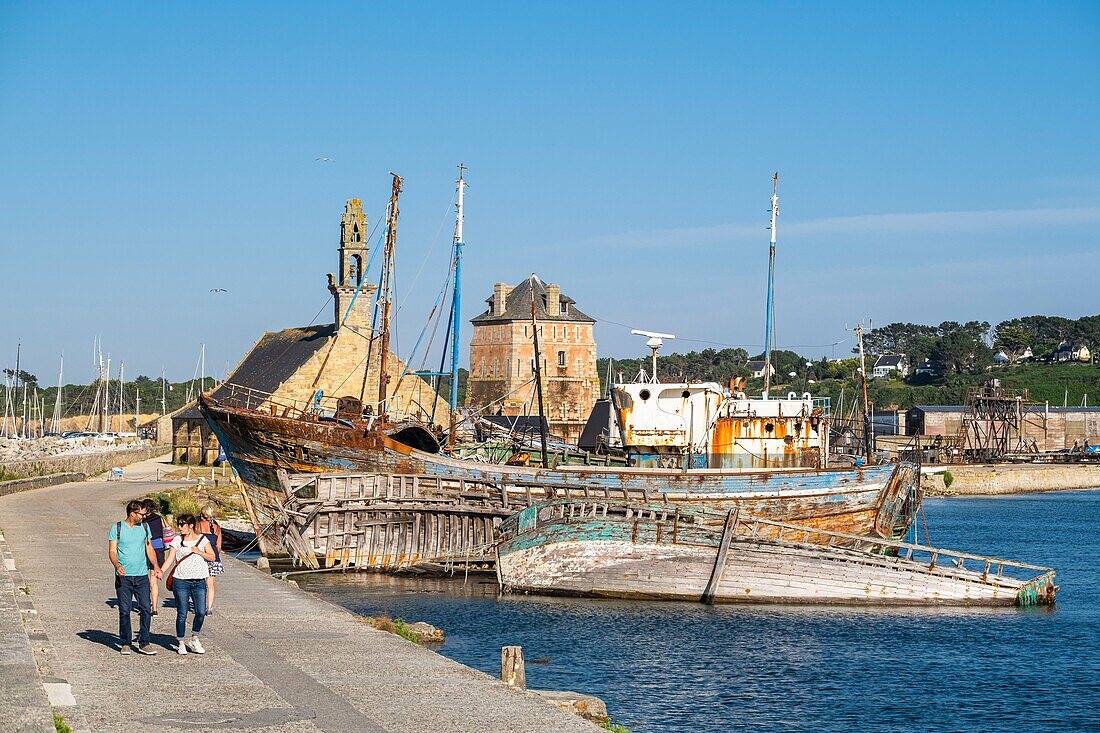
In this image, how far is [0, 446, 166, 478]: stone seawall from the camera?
6137 cm

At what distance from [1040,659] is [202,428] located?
5783cm

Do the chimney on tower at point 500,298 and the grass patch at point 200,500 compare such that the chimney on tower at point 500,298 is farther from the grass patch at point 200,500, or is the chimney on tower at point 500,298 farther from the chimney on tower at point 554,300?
the grass patch at point 200,500

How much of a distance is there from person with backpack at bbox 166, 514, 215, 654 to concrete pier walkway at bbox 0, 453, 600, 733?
39cm

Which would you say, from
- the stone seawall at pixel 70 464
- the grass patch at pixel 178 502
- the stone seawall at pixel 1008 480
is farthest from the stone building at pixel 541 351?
the grass patch at pixel 178 502

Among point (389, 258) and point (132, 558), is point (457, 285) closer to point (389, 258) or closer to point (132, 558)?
point (389, 258)

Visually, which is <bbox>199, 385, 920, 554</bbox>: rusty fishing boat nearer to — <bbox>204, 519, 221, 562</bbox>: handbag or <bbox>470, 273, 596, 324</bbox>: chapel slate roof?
<bbox>204, 519, 221, 562</bbox>: handbag

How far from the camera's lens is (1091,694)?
23.7 metres

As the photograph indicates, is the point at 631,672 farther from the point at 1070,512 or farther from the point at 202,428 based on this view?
the point at 1070,512

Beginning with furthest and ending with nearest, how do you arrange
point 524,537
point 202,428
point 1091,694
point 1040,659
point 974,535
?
point 202,428, point 974,535, point 524,537, point 1040,659, point 1091,694

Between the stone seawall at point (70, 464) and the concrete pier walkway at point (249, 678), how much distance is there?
4111 cm

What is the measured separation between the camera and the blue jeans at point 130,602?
16.1 m

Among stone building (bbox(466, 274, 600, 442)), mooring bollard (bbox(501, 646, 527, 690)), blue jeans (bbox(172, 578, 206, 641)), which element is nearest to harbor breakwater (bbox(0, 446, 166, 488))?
stone building (bbox(466, 274, 600, 442))

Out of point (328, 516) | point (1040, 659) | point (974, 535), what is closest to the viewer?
point (1040, 659)

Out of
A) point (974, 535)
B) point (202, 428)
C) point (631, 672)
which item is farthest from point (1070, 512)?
point (631, 672)
